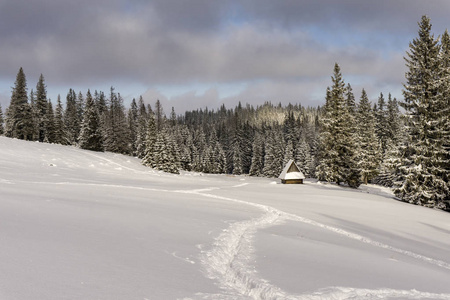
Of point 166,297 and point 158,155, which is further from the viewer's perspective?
point 158,155

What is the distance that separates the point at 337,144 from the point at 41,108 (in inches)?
2744

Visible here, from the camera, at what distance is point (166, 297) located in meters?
4.84

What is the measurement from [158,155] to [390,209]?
1715 inches

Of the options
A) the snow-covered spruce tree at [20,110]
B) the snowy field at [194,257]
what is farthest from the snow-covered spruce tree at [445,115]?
the snow-covered spruce tree at [20,110]

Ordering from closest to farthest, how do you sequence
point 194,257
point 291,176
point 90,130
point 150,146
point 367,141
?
point 194,257 < point 291,176 < point 367,141 < point 150,146 < point 90,130

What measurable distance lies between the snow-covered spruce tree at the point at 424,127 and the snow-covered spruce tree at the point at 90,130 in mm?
61765

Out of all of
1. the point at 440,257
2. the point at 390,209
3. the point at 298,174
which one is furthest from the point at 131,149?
the point at 440,257

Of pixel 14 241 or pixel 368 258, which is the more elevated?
pixel 14 241

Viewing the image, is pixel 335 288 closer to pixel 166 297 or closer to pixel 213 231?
pixel 166 297

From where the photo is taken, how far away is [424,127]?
27469 millimetres

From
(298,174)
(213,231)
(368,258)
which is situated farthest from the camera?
(298,174)

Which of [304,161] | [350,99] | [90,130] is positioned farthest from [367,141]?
[90,130]

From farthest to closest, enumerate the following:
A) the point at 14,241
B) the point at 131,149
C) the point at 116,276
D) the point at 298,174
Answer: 1. the point at 131,149
2. the point at 298,174
3. the point at 14,241
4. the point at 116,276

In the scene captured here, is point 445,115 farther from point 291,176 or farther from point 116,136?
point 116,136
